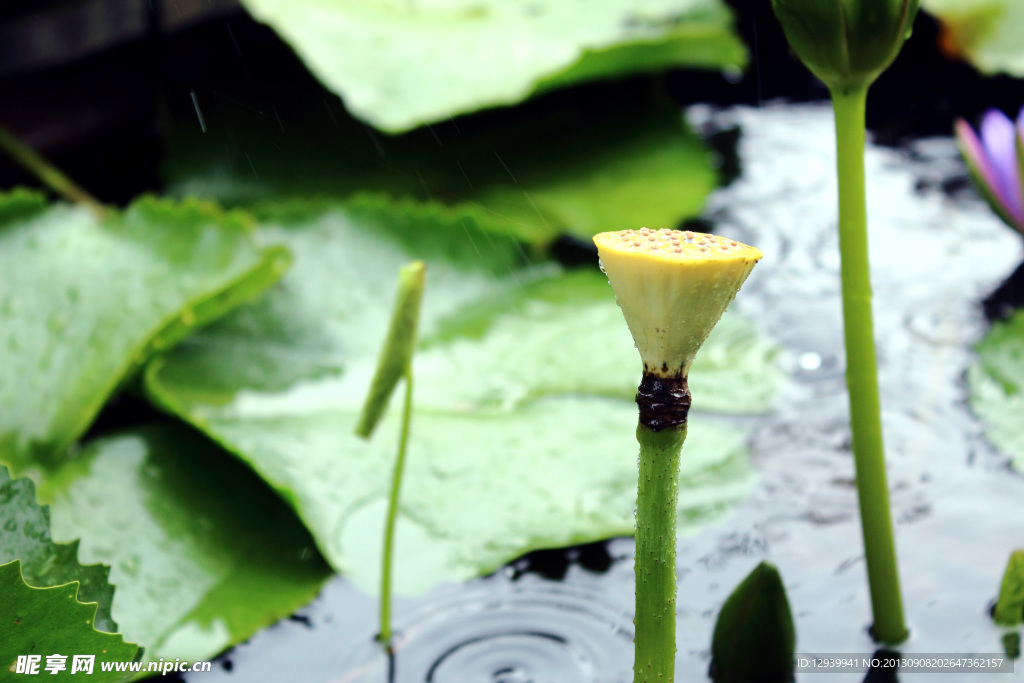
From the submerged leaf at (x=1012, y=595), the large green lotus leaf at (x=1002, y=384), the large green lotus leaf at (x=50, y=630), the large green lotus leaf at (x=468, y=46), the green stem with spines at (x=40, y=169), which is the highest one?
the large green lotus leaf at (x=468, y=46)

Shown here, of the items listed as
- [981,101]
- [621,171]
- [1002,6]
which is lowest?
[621,171]

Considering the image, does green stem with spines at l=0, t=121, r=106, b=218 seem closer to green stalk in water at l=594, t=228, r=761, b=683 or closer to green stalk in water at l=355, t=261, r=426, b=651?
green stalk in water at l=355, t=261, r=426, b=651

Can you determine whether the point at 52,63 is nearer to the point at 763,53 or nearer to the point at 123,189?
the point at 123,189

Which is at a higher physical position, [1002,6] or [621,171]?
[1002,6]

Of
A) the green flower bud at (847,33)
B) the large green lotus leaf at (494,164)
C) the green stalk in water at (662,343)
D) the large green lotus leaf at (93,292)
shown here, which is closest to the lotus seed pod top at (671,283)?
the green stalk in water at (662,343)

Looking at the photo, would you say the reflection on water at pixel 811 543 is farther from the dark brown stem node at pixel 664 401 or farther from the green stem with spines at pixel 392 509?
the dark brown stem node at pixel 664 401

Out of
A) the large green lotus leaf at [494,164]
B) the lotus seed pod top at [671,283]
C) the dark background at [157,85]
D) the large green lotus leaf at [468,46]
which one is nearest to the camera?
the lotus seed pod top at [671,283]

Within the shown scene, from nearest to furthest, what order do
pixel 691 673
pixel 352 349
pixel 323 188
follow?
pixel 691 673, pixel 352 349, pixel 323 188

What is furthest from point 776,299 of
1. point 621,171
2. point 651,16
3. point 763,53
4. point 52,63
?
point 52,63
